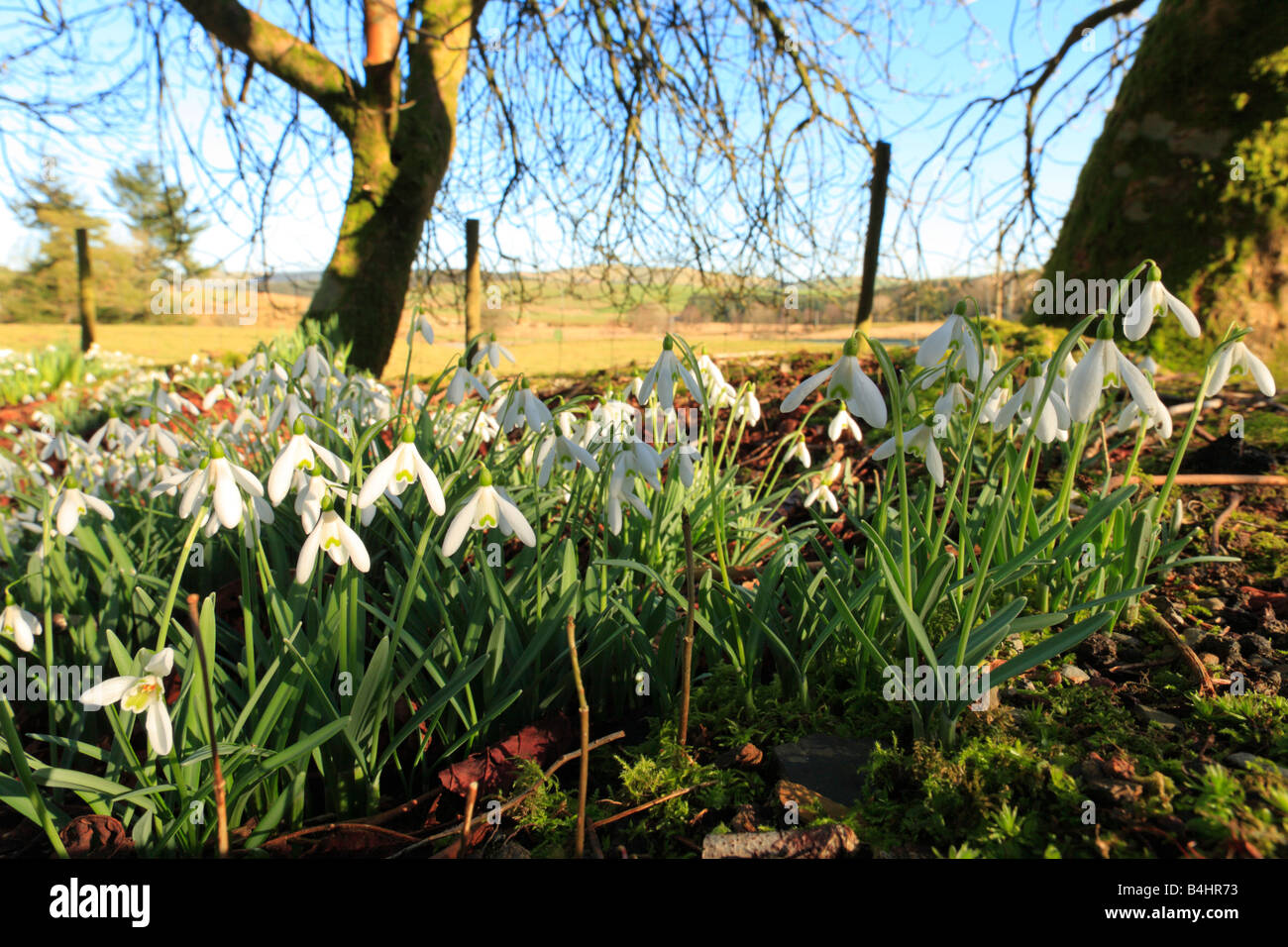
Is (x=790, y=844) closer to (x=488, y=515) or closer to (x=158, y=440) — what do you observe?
(x=488, y=515)

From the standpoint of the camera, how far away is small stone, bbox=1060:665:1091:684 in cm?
156

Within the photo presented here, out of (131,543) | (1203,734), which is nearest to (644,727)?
(1203,734)

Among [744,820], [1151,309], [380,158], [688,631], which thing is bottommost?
[744,820]

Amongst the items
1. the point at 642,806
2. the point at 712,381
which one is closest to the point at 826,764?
the point at 642,806

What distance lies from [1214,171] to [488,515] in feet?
15.9

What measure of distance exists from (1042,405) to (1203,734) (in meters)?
0.70

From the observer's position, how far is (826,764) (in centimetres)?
137

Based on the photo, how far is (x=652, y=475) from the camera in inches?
57.6

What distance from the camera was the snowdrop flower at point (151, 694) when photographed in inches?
42.5

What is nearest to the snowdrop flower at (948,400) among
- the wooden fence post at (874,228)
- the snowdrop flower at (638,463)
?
the snowdrop flower at (638,463)

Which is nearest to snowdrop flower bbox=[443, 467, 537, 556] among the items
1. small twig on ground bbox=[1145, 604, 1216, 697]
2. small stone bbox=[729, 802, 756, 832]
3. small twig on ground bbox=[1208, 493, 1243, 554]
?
small stone bbox=[729, 802, 756, 832]

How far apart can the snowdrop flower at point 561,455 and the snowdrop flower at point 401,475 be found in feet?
1.08

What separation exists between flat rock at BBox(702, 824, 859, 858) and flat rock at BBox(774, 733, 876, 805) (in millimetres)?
117
